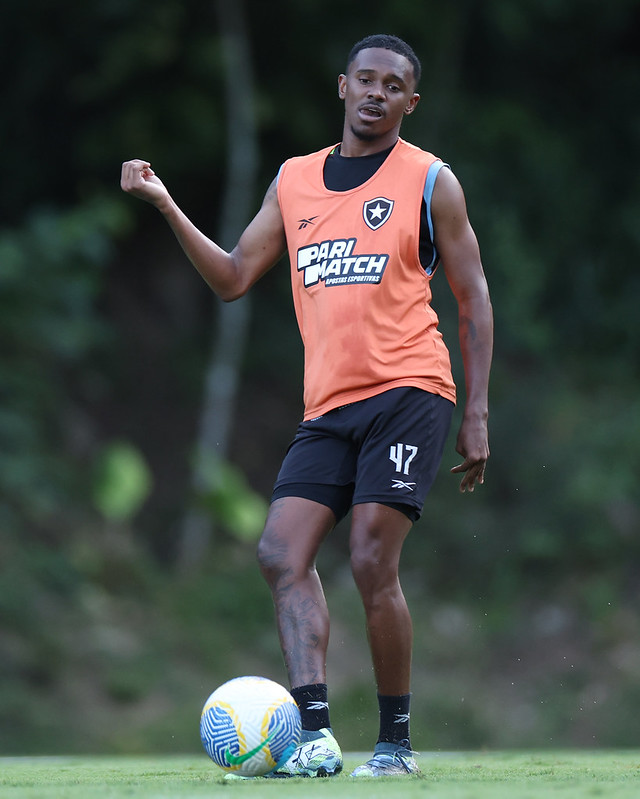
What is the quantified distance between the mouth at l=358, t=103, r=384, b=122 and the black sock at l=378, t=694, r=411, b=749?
2.21 meters

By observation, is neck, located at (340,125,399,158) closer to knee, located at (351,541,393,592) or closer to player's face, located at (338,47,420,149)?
player's face, located at (338,47,420,149)

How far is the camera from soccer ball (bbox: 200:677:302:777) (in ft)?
14.8

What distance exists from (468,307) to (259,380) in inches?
543

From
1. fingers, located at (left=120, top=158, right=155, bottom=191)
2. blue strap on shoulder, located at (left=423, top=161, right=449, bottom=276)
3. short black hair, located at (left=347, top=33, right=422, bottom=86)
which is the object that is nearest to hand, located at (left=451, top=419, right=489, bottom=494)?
blue strap on shoulder, located at (left=423, top=161, right=449, bottom=276)

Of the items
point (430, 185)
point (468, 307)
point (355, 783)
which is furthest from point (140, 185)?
point (355, 783)

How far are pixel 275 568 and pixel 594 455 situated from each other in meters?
11.7

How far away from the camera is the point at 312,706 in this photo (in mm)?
4719

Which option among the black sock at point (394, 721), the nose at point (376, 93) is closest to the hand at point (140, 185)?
the nose at point (376, 93)

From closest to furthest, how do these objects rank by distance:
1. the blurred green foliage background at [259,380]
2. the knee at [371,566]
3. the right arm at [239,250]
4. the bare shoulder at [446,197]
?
the knee at [371,566]
the bare shoulder at [446,197]
the right arm at [239,250]
the blurred green foliage background at [259,380]

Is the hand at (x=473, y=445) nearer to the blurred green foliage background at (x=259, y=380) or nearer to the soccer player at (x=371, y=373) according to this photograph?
the soccer player at (x=371, y=373)

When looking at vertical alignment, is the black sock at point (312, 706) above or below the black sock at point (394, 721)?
above

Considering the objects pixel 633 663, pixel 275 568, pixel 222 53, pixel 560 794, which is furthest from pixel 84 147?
pixel 560 794

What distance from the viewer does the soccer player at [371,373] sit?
15.9 ft

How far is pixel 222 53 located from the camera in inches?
654
